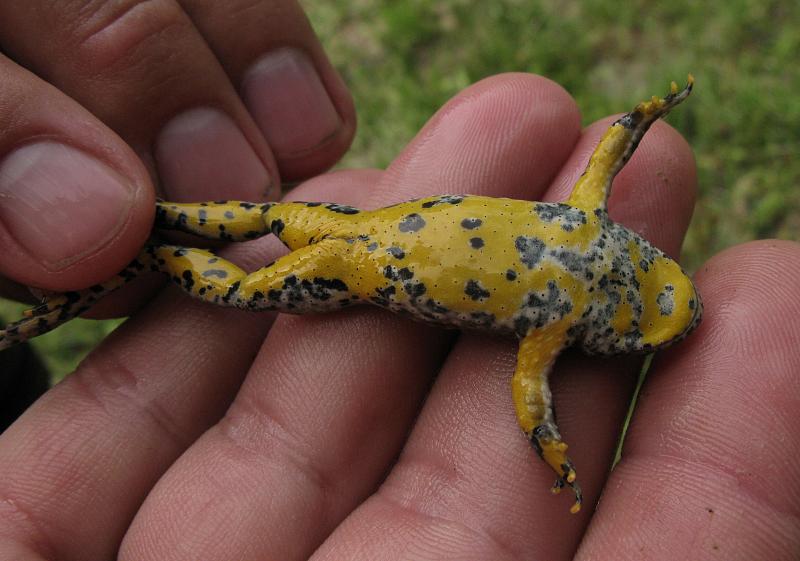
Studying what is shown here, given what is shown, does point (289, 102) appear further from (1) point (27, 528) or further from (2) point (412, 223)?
(1) point (27, 528)

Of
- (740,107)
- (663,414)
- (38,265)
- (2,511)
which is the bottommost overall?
(740,107)

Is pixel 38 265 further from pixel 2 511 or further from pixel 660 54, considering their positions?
pixel 660 54

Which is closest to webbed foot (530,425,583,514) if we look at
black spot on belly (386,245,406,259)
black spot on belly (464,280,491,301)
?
black spot on belly (464,280,491,301)

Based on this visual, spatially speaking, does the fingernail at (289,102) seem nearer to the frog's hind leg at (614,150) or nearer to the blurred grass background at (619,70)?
the frog's hind leg at (614,150)

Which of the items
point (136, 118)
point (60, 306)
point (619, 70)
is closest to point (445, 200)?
point (136, 118)

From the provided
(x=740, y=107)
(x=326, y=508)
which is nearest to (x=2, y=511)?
(x=326, y=508)

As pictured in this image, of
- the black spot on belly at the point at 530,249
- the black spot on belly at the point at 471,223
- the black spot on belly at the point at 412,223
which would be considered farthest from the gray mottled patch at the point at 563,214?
the black spot on belly at the point at 412,223

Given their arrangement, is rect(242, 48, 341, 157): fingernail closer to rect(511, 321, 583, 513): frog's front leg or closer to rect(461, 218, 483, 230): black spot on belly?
rect(461, 218, 483, 230): black spot on belly
